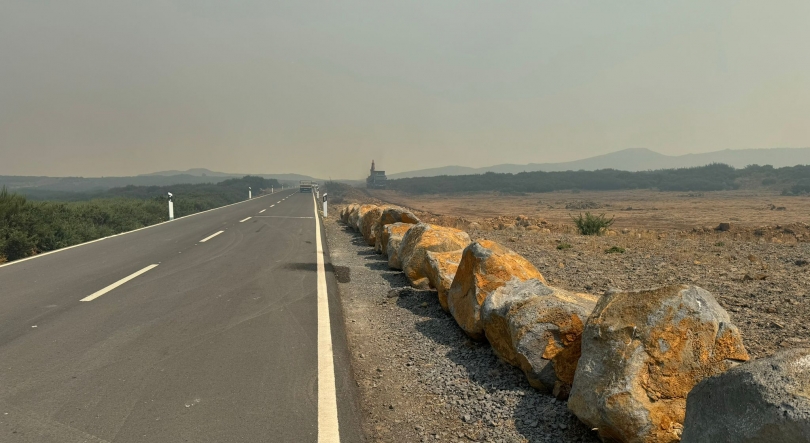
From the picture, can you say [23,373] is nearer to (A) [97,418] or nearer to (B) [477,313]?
(A) [97,418]

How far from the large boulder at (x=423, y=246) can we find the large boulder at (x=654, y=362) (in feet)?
16.9

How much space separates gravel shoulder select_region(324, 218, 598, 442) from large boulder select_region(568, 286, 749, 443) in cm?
47

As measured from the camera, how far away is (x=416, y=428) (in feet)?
12.5

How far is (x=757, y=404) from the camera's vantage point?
2.26 metres

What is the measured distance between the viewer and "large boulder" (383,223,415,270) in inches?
421

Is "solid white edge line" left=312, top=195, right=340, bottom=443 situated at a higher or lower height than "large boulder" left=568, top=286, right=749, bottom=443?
lower

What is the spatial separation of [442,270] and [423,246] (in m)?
1.37

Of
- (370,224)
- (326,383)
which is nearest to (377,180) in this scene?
(370,224)

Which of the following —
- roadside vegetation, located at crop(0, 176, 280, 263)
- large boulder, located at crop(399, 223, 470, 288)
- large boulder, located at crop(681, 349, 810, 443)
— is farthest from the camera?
roadside vegetation, located at crop(0, 176, 280, 263)

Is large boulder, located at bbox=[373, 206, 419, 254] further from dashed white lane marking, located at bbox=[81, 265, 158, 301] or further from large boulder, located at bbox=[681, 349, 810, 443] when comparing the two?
large boulder, located at bbox=[681, 349, 810, 443]

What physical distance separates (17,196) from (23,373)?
11.9 metres

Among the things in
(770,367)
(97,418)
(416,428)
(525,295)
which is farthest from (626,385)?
(97,418)

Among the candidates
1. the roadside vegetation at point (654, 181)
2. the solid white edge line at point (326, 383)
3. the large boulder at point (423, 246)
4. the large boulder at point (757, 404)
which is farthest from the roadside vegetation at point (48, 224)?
the roadside vegetation at point (654, 181)

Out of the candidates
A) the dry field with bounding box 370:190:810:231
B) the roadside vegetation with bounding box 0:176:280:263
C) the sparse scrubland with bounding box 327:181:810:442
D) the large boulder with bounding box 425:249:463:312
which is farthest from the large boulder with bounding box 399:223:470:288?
the dry field with bounding box 370:190:810:231
